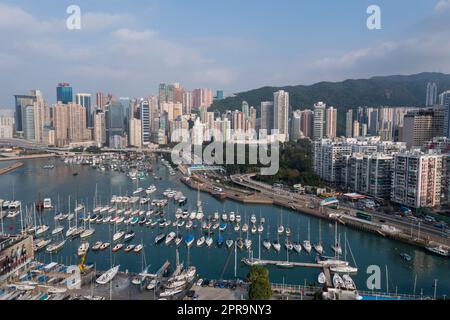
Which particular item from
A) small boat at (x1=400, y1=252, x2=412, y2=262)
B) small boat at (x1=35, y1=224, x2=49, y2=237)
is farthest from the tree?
small boat at (x1=35, y1=224, x2=49, y2=237)

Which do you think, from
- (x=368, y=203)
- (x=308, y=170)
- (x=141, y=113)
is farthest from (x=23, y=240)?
(x=141, y=113)

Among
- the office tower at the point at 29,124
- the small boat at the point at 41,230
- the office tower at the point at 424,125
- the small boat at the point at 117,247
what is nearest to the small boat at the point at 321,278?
the small boat at the point at 117,247

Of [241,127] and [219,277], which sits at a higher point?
[241,127]

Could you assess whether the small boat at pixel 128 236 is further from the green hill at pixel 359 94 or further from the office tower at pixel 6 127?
the office tower at pixel 6 127

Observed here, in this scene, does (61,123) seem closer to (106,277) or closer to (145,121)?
(145,121)

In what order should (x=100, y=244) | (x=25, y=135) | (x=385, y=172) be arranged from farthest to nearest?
(x=25, y=135) < (x=385, y=172) < (x=100, y=244)

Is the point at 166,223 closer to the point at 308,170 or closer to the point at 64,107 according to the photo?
the point at 308,170

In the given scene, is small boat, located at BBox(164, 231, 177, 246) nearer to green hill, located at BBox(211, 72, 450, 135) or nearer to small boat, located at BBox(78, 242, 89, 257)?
small boat, located at BBox(78, 242, 89, 257)
